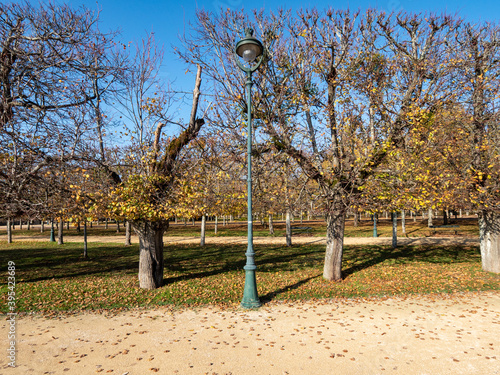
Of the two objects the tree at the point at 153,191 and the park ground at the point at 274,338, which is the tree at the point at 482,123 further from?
the tree at the point at 153,191

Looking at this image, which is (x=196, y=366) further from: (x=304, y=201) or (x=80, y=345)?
(x=304, y=201)

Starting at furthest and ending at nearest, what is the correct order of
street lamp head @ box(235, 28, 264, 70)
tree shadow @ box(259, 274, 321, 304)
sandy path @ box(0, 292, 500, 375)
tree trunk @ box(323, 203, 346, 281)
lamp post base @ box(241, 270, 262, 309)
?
1. tree trunk @ box(323, 203, 346, 281)
2. tree shadow @ box(259, 274, 321, 304)
3. lamp post base @ box(241, 270, 262, 309)
4. street lamp head @ box(235, 28, 264, 70)
5. sandy path @ box(0, 292, 500, 375)

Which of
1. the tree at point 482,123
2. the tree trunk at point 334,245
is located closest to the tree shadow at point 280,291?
the tree trunk at point 334,245

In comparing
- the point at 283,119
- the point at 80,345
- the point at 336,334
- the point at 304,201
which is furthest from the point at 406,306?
the point at 80,345

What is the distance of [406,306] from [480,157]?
19.1ft

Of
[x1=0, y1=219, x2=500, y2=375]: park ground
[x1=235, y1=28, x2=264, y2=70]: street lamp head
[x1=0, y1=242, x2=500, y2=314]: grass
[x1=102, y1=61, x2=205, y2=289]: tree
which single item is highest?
[x1=235, y1=28, x2=264, y2=70]: street lamp head

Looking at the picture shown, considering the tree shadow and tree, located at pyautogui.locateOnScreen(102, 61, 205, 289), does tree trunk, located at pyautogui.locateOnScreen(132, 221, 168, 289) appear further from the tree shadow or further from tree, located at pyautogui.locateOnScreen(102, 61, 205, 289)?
the tree shadow

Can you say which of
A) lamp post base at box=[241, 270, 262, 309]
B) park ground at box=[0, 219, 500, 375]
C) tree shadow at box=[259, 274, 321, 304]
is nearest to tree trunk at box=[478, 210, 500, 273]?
park ground at box=[0, 219, 500, 375]

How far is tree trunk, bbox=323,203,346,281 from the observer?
373 inches

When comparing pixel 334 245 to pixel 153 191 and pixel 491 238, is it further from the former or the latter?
pixel 153 191

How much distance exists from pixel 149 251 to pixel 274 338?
200 inches

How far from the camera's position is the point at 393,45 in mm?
10281

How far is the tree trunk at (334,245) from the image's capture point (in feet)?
31.1

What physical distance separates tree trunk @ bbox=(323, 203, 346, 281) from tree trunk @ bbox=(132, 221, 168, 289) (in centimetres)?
531
